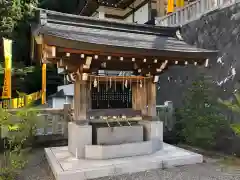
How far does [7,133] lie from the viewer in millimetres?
6855

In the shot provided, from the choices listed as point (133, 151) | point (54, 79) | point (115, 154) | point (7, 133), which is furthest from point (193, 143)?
point (54, 79)

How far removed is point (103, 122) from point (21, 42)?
20502 millimetres

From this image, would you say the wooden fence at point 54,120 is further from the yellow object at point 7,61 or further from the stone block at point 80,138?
the yellow object at point 7,61

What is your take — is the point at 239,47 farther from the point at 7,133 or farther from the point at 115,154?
the point at 7,133

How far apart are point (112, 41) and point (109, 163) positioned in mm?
3130

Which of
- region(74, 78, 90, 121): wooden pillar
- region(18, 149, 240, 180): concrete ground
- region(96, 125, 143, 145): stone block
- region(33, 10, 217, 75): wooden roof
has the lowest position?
region(18, 149, 240, 180): concrete ground

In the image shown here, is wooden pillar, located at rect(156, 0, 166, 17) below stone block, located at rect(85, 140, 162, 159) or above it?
above

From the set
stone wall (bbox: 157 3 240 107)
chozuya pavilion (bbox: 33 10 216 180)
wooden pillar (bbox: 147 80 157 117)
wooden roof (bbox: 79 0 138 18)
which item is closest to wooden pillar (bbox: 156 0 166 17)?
wooden roof (bbox: 79 0 138 18)

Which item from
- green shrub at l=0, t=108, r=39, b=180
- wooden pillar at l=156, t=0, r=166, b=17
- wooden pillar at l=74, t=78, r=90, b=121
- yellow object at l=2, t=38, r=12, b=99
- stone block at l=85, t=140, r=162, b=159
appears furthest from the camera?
wooden pillar at l=156, t=0, r=166, b=17

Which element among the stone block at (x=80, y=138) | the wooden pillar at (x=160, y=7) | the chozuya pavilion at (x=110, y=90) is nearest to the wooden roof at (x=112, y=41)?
the chozuya pavilion at (x=110, y=90)

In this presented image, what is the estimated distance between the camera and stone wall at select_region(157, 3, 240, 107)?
743 centimetres

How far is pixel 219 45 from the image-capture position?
8.04 metres

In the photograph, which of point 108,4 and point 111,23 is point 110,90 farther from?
point 108,4

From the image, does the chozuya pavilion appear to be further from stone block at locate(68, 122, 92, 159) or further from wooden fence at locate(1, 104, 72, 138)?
wooden fence at locate(1, 104, 72, 138)
